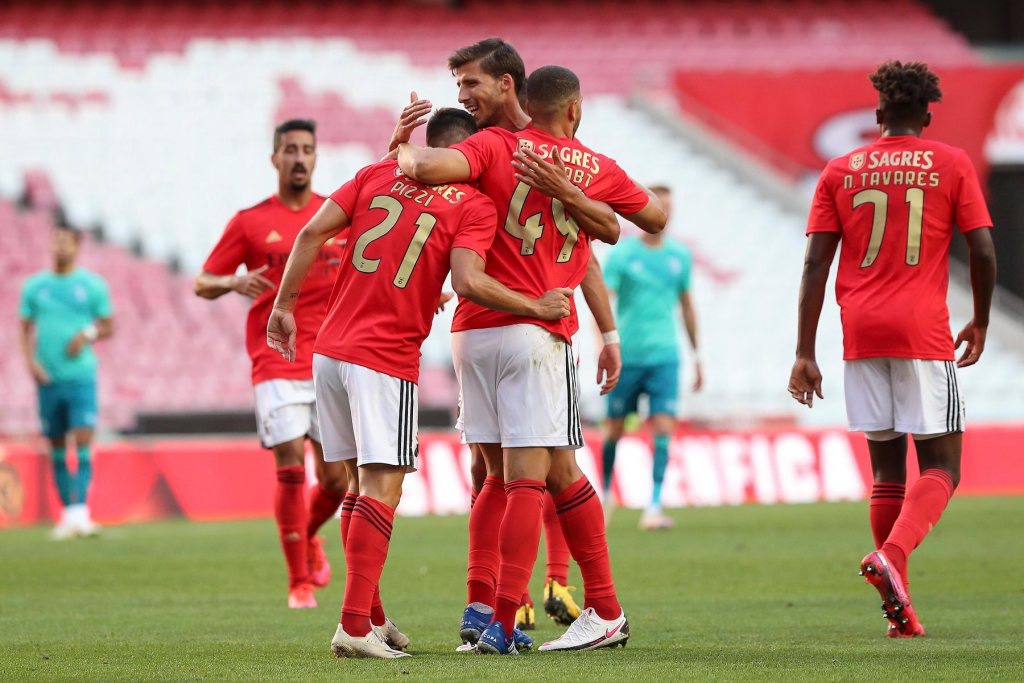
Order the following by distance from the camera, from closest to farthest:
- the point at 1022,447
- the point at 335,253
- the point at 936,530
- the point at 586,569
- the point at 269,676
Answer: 1. the point at 269,676
2. the point at 586,569
3. the point at 335,253
4. the point at 936,530
5. the point at 1022,447

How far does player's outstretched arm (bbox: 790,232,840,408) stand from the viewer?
22.2 feet

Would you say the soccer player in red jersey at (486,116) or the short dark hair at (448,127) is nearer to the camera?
the soccer player in red jersey at (486,116)

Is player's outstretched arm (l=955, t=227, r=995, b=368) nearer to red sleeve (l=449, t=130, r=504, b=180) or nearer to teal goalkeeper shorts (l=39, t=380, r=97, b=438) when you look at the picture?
red sleeve (l=449, t=130, r=504, b=180)

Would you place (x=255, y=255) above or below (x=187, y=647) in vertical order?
above

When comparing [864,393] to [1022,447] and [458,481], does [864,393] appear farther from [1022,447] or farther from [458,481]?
[1022,447]

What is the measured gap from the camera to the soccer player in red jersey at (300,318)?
27.3 feet

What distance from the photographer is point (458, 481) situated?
15.7 metres

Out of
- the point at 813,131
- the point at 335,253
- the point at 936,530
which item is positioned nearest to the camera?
the point at 335,253

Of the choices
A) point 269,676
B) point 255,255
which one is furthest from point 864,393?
point 255,255

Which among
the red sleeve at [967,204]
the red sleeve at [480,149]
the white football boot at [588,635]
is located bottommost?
the white football boot at [588,635]

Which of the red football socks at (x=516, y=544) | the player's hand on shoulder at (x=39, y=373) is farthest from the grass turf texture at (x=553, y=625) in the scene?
the player's hand on shoulder at (x=39, y=373)

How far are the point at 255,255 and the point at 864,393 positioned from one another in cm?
337

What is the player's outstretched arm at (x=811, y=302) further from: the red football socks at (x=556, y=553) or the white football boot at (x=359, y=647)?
the white football boot at (x=359, y=647)

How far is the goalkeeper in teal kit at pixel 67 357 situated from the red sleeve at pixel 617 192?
25.7 feet
